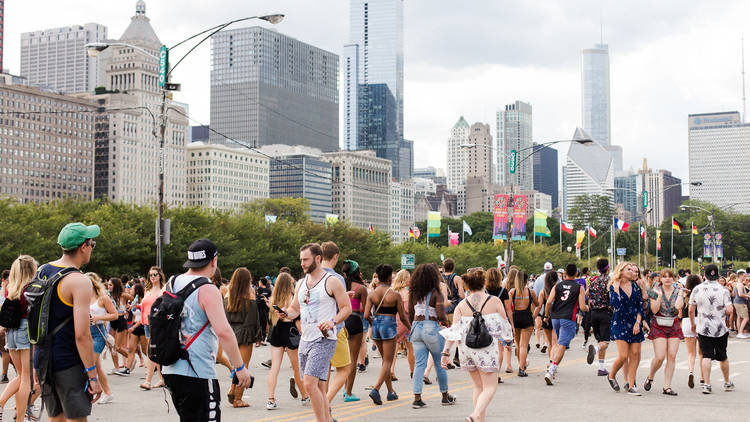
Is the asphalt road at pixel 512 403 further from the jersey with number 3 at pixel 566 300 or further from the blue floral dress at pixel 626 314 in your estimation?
the jersey with number 3 at pixel 566 300

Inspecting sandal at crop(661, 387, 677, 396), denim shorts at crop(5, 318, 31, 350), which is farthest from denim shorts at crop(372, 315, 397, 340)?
denim shorts at crop(5, 318, 31, 350)

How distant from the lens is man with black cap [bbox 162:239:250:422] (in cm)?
618

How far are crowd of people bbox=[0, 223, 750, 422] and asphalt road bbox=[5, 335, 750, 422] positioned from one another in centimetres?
27

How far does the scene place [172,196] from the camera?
187250mm

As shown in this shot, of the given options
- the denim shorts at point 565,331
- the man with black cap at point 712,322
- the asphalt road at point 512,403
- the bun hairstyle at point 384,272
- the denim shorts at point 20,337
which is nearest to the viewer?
the denim shorts at point 20,337

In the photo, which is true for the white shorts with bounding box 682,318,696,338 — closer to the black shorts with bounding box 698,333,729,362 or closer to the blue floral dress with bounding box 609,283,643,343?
the black shorts with bounding box 698,333,729,362

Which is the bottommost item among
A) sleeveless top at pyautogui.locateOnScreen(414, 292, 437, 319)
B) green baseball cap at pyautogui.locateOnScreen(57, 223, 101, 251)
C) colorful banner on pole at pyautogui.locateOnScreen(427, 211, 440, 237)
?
sleeveless top at pyautogui.locateOnScreen(414, 292, 437, 319)

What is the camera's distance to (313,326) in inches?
345

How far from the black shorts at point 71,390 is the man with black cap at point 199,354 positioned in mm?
628

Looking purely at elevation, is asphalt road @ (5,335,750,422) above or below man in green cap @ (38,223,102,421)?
below

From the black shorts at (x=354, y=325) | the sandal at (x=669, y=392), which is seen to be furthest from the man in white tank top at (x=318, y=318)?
the sandal at (x=669, y=392)

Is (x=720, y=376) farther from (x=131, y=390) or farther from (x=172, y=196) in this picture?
(x=172, y=196)

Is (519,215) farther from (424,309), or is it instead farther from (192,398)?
(192,398)

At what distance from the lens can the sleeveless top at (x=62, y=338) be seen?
20.7ft
